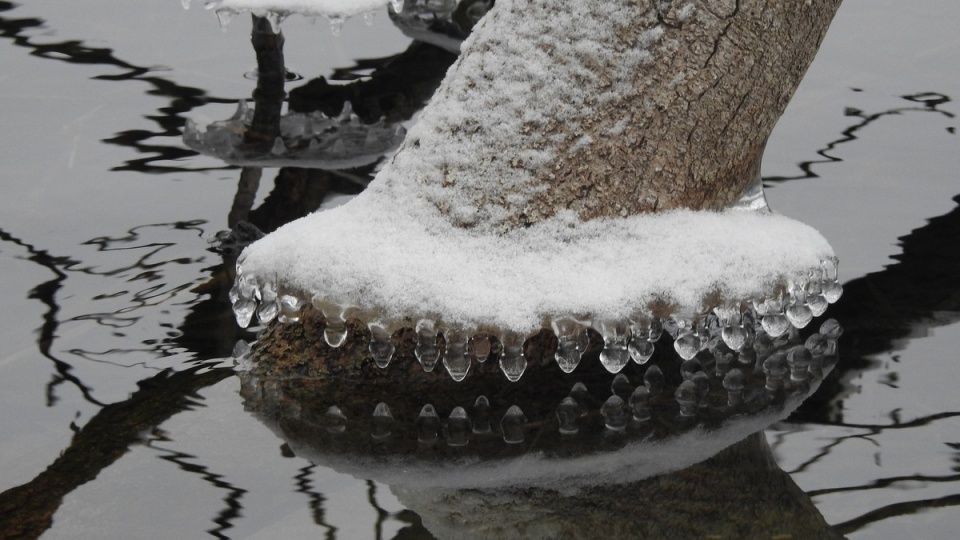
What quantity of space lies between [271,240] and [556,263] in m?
0.75

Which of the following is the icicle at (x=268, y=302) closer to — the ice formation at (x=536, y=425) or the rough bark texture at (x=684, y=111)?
the ice formation at (x=536, y=425)

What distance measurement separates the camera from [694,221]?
3141 mm

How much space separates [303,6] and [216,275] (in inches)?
56.1

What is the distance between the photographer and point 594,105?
3.11 meters

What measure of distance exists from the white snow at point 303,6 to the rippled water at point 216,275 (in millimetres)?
550

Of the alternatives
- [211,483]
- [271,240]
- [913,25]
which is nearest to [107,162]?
[271,240]

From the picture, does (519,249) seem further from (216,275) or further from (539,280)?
(216,275)

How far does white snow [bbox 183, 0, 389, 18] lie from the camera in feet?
15.7

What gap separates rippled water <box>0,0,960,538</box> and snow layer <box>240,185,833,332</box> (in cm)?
42

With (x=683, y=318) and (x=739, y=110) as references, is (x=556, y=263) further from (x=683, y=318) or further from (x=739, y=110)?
(x=739, y=110)

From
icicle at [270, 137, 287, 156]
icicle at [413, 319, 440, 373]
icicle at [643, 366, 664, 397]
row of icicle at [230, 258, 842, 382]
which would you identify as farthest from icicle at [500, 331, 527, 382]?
icicle at [270, 137, 287, 156]

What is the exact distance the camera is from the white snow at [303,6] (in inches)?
188

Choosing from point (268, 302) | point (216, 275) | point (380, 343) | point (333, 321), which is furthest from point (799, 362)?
point (216, 275)

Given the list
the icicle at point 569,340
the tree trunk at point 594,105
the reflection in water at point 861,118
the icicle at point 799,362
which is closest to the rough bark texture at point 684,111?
the tree trunk at point 594,105
